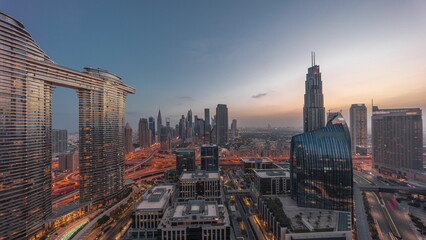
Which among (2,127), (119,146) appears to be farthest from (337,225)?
(2,127)

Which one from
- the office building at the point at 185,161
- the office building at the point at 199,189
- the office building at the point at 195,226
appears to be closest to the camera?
the office building at the point at 195,226

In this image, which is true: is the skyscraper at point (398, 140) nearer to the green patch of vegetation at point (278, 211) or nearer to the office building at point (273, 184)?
the office building at point (273, 184)

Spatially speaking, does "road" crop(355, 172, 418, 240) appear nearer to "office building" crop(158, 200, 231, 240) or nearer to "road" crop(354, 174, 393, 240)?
"road" crop(354, 174, 393, 240)

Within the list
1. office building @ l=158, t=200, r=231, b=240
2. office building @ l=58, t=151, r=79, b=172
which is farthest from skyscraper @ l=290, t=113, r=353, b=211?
office building @ l=58, t=151, r=79, b=172

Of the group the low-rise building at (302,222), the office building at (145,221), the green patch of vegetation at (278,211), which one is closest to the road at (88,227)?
the office building at (145,221)

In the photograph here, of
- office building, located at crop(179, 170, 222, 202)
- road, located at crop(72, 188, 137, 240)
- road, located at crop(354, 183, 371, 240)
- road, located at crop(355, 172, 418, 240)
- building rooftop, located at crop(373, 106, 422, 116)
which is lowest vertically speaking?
road, located at crop(355, 172, 418, 240)

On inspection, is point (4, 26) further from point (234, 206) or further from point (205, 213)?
point (234, 206)
